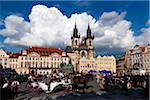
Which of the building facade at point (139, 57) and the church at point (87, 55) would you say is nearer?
the building facade at point (139, 57)

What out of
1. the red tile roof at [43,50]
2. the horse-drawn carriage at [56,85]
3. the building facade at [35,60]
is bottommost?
the horse-drawn carriage at [56,85]

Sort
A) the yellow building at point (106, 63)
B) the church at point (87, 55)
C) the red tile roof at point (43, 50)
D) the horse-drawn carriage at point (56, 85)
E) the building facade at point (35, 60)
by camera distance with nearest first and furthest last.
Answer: the horse-drawn carriage at point (56, 85), the building facade at point (35, 60), the red tile roof at point (43, 50), the church at point (87, 55), the yellow building at point (106, 63)

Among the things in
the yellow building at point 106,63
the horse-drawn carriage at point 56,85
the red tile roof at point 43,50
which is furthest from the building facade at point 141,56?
the horse-drawn carriage at point 56,85

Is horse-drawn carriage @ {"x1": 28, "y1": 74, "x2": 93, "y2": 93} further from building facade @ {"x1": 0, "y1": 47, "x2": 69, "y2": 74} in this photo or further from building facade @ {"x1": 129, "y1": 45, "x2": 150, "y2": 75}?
building facade @ {"x1": 0, "y1": 47, "x2": 69, "y2": 74}

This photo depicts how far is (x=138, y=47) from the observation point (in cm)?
12912

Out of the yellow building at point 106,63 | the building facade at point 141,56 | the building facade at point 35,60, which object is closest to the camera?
the building facade at point 141,56

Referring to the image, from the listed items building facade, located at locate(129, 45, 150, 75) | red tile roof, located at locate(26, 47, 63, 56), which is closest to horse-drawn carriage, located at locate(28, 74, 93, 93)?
building facade, located at locate(129, 45, 150, 75)

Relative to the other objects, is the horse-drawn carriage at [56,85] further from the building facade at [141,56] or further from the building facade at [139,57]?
the building facade at [141,56]

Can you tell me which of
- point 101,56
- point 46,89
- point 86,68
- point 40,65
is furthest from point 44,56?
point 46,89

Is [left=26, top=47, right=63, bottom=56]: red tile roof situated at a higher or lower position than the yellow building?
higher

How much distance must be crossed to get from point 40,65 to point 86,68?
22902 millimetres

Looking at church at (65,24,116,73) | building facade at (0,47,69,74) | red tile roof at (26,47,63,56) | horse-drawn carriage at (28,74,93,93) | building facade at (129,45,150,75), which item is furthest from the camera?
church at (65,24,116,73)

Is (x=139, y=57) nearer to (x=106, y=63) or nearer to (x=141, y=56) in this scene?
(x=141, y=56)

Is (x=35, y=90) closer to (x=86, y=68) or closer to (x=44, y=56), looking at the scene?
(x=44, y=56)
